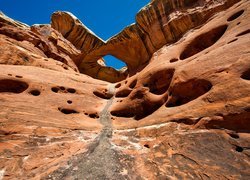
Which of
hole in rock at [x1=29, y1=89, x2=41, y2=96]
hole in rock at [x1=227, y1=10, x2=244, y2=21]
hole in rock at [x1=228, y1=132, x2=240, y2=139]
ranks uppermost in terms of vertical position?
hole in rock at [x1=227, y1=10, x2=244, y2=21]

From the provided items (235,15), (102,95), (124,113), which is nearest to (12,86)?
(102,95)

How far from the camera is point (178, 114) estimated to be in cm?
880

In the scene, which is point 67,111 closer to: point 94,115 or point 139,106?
point 94,115

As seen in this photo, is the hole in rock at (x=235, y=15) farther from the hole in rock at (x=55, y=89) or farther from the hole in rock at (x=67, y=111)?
the hole in rock at (x=55, y=89)

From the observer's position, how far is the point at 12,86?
13.0 m

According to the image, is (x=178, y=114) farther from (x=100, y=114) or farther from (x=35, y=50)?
(x=35, y=50)

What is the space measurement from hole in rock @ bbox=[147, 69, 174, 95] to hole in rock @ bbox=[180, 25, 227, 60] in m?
2.15

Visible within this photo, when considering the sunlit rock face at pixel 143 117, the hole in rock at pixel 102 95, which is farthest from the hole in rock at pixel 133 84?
the hole in rock at pixel 102 95

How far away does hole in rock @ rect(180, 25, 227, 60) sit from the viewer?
1312 centimetres

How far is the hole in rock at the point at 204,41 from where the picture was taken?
A: 1312 centimetres

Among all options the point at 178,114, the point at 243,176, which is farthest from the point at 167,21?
the point at 243,176

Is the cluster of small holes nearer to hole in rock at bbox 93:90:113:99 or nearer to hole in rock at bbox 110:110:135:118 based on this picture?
hole in rock at bbox 93:90:113:99

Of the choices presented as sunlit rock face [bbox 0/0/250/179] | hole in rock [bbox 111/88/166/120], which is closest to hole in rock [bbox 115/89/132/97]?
sunlit rock face [bbox 0/0/250/179]

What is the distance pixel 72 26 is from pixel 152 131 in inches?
1112
